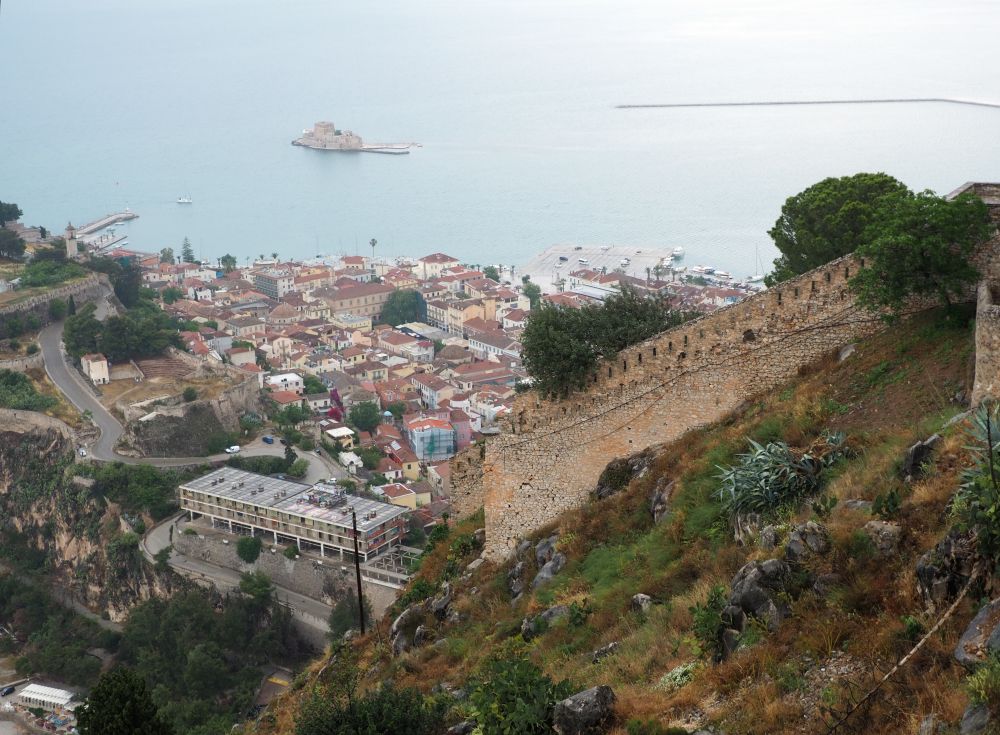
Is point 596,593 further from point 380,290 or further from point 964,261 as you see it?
point 380,290

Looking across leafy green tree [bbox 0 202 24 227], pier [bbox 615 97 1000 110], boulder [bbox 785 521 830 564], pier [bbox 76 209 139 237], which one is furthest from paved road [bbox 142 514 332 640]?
pier [bbox 615 97 1000 110]

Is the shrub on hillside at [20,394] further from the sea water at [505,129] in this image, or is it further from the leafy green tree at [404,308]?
the sea water at [505,129]

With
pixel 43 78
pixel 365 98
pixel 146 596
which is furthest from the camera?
pixel 43 78

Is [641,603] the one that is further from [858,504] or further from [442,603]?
[442,603]

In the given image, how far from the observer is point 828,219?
10594 millimetres

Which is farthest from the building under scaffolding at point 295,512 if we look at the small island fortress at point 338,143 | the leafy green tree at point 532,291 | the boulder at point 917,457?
the small island fortress at point 338,143

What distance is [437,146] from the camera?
284ft

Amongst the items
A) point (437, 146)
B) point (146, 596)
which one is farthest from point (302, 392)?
point (437, 146)

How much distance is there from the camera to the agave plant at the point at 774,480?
640 centimetres

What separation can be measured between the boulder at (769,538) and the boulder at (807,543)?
0.29 m

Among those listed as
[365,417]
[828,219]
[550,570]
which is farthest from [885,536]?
[365,417]

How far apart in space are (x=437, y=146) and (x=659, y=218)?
30.2 meters

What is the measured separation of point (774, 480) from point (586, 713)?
2050 mm

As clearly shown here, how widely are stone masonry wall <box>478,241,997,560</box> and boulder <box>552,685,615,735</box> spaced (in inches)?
165
